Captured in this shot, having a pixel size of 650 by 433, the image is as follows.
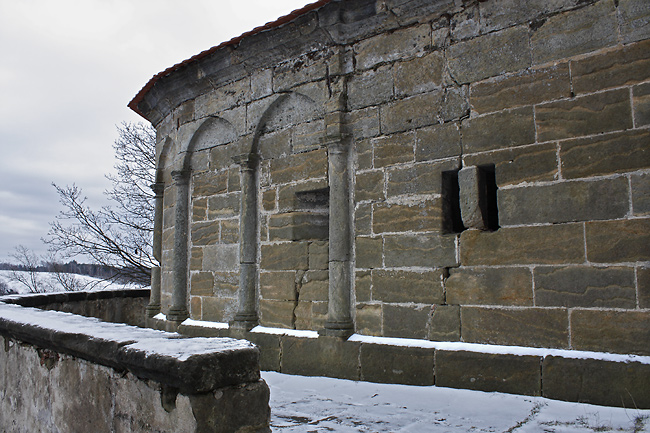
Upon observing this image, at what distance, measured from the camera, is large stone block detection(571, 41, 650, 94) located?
131 inches

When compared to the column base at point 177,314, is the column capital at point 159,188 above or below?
above

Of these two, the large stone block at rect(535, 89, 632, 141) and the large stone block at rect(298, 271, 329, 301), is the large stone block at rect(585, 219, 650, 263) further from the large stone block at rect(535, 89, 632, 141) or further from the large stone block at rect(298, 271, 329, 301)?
the large stone block at rect(298, 271, 329, 301)

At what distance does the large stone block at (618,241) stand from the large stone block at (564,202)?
0.07m

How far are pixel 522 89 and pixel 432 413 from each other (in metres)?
2.46

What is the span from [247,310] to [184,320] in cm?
127

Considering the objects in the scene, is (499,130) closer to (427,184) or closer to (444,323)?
(427,184)

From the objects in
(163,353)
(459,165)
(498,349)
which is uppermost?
(459,165)

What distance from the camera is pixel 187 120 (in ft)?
20.5

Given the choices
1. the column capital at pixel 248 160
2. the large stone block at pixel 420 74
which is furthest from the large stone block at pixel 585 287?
the column capital at pixel 248 160

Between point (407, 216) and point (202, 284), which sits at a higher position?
point (407, 216)

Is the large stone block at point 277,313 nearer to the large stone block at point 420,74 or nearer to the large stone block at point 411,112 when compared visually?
the large stone block at point 411,112

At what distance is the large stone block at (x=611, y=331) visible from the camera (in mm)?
3182

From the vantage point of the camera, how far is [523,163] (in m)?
3.69

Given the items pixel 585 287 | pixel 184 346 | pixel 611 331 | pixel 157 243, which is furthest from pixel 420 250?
pixel 157 243
